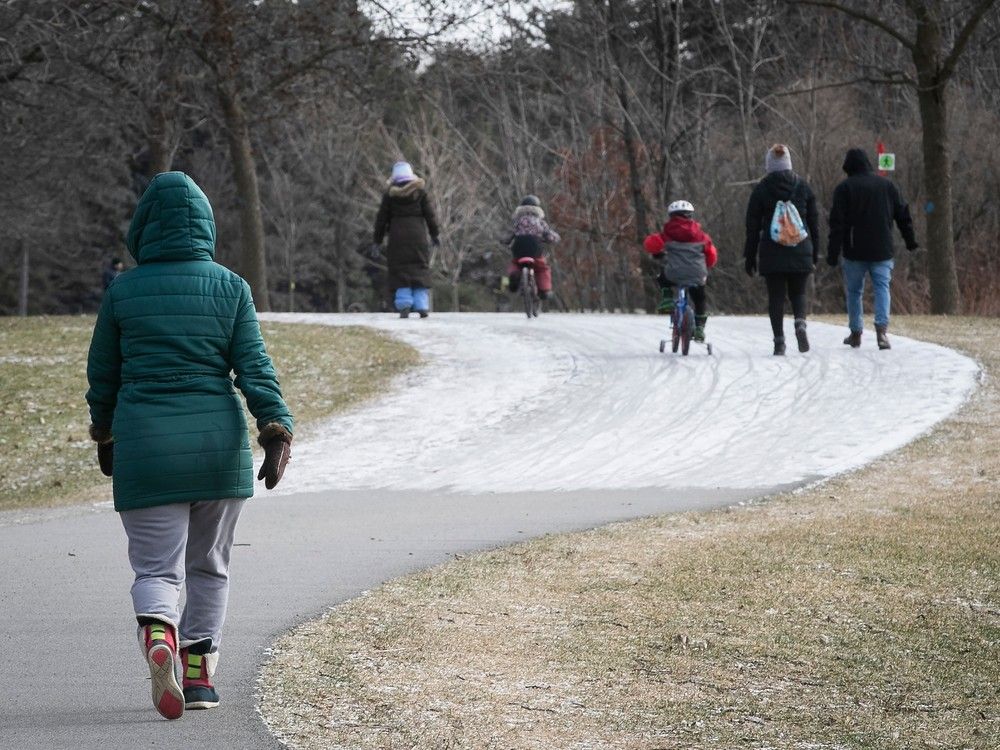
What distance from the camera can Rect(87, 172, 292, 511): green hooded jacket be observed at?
16.9ft

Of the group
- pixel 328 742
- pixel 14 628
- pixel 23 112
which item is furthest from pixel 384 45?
pixel 328 742

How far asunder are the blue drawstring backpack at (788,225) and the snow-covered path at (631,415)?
1.31 metres

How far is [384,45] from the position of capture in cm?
2675

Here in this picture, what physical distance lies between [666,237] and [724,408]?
8.88ft

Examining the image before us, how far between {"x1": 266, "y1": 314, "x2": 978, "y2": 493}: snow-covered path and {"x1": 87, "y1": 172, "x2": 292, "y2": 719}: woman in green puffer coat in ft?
19.0

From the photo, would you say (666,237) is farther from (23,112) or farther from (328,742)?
(23,112)

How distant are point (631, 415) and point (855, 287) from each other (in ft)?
13.3

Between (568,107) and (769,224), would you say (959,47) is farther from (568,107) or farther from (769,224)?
(568,107)

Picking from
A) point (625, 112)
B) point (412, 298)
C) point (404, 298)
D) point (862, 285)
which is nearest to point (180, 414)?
point (862, 285)

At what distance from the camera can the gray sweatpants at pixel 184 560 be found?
16.8 ft

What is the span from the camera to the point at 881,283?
1641cm

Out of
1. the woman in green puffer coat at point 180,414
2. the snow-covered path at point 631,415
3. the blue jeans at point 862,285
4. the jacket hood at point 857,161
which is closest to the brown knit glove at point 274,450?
the woman in green puffer coat at point 180,414

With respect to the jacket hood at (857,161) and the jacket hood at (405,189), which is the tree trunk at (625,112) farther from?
the jacket hood at (857,161)

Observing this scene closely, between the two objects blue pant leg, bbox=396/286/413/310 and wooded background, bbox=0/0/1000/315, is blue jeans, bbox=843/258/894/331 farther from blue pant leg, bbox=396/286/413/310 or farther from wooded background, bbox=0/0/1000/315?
wooded background, bbox=0/0/1000/315
